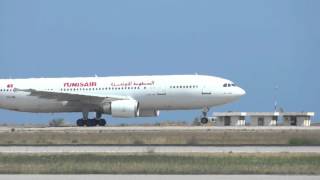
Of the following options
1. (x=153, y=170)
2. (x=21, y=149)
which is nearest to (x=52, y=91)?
(x=21, y=149)

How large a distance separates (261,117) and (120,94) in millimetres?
29359

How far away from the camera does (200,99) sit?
5291 cm

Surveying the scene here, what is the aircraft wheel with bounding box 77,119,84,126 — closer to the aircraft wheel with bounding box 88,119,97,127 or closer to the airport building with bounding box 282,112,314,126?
the aircraft wheel with bounding box 88,119,97,127

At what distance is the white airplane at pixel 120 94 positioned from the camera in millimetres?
52719

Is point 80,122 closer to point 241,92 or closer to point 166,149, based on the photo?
point 241,92

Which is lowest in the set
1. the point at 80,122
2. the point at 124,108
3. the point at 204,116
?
Answer: the point at 80,122

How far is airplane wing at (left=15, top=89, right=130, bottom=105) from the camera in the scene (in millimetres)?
52625

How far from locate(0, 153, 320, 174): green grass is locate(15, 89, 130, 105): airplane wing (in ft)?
96.1

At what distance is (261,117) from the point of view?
78812mm

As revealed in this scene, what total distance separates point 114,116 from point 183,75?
6304mm

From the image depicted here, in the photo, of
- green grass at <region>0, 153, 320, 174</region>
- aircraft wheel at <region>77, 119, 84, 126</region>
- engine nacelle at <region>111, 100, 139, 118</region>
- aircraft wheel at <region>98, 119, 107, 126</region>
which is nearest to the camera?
green grass at <region>0, 153, 320, 174</region>
